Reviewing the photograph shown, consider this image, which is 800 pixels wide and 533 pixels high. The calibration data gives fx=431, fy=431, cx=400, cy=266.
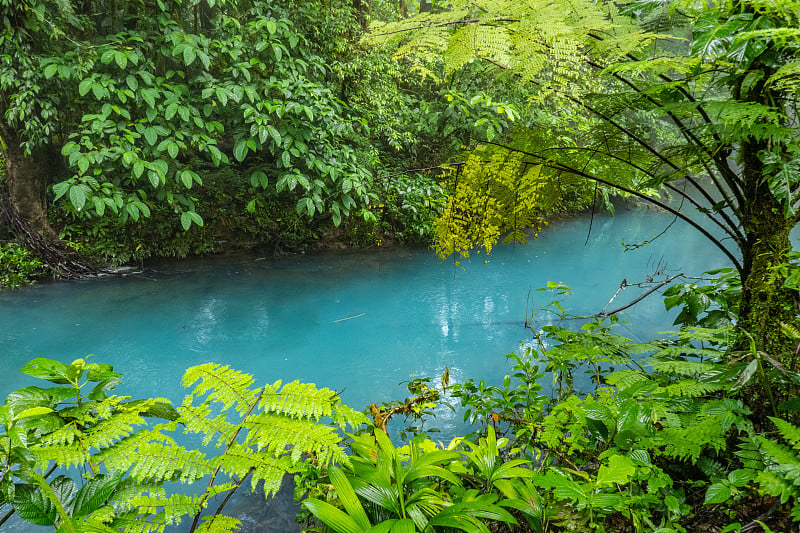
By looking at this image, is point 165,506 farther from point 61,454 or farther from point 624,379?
point 624,379

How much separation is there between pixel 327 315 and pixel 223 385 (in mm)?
3190

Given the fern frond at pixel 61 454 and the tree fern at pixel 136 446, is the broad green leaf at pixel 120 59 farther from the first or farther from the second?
the fern frond at pixel 61 454

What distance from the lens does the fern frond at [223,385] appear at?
933 mm

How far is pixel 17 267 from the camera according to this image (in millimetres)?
4523

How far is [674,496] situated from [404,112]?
576 centimetres

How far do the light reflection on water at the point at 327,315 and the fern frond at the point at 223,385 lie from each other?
156 cm

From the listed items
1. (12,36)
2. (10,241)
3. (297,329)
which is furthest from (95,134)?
(297,329)

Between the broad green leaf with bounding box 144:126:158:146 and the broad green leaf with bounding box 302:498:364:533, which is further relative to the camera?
the broad green leaf with bounding box 144:126:158:146

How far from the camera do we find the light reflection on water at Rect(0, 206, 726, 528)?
312 cm

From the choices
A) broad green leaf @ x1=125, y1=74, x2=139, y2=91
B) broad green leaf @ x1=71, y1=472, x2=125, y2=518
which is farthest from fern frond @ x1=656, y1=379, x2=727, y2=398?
broad green leaf @ x1=125, y1=74, x2=139, y2=91

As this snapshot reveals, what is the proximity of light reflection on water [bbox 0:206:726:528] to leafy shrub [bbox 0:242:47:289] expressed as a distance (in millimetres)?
186

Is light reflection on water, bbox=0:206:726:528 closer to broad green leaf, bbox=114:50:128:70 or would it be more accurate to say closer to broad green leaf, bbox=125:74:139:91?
broad green leaf, bbox=125:74:139:91

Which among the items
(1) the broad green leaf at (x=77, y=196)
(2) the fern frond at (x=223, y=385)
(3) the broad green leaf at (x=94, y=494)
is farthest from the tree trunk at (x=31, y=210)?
(3) the broad green leaf at (x=94, y=494)

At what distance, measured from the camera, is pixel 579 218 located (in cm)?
823
